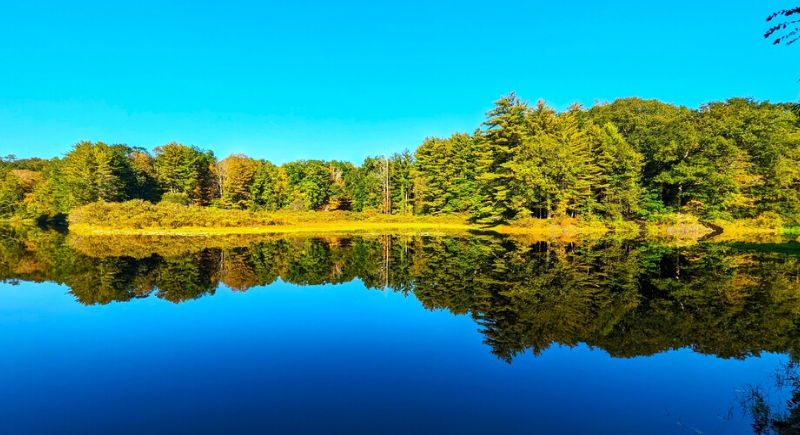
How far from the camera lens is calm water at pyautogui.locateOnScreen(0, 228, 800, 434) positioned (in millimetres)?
5543

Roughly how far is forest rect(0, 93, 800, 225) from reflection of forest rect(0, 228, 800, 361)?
44.9ft

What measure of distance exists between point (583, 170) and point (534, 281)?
2893 centimetres

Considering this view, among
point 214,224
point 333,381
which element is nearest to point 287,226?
point 214,224

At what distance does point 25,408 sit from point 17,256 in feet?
84.5

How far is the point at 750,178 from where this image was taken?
37.2 metres

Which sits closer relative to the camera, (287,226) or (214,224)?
(214,224)

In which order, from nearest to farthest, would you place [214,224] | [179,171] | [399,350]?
[399,350] → [214,224] → [179,171]

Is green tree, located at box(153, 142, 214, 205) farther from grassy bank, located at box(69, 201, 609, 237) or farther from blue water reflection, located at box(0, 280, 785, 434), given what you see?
blue water reflection, located at box(0, 280, 785, 434)

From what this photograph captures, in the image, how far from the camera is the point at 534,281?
1459cm

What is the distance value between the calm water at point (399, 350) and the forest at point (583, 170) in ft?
75.2

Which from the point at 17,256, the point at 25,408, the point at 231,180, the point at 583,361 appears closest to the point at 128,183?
the point at 231,180

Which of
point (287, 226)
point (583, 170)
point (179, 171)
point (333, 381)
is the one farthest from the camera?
point (179, 171)

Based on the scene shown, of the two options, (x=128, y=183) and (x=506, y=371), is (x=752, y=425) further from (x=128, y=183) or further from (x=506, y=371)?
(x=128, y=183)

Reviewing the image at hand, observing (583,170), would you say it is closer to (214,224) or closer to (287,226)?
(287,226)
